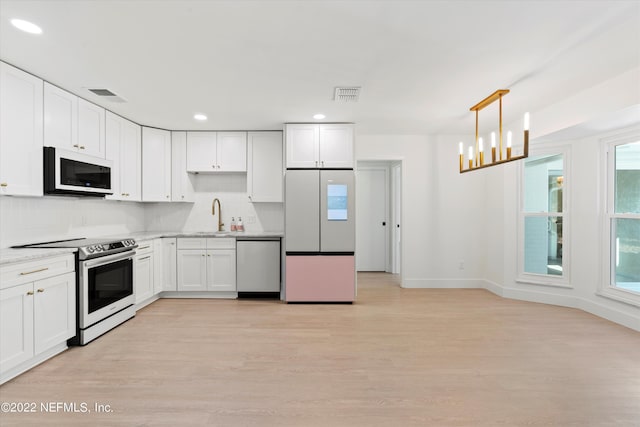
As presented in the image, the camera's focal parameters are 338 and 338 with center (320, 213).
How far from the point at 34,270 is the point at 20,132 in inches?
46.3

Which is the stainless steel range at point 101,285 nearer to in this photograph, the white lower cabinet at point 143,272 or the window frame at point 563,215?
the white lower cabinet at point 143,272

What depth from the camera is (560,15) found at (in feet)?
6.80

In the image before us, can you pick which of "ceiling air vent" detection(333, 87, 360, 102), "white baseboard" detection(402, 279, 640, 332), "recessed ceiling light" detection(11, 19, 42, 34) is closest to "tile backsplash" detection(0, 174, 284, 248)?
"recessed ceiling light" detection(11, 19, 42, 34)

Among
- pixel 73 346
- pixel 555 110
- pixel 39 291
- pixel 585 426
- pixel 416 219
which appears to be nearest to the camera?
pixel 585 426

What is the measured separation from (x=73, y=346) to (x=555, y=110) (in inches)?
215

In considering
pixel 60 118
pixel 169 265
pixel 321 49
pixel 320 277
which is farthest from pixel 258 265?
pixel 321 49

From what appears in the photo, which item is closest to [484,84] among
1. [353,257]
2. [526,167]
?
[526,167]

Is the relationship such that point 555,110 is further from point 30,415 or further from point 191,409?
point 30,415

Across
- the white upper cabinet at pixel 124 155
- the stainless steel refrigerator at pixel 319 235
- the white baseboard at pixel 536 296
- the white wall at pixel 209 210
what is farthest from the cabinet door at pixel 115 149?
the white baseboard at pixel 536 296

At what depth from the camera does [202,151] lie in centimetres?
497

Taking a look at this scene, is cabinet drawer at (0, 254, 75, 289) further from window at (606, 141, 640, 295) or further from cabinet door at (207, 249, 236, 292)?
window at (606, 141, 640, 295)

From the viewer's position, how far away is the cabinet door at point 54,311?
2.63 metres

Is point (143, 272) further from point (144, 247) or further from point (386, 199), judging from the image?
point (386, 199)

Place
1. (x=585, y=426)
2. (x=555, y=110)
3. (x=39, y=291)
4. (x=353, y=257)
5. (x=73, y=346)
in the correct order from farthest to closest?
(x=353, y=257) → (x=555, y=110) → (x=73, y=346) → (x=39, y=291) → (x=585, y=426)
